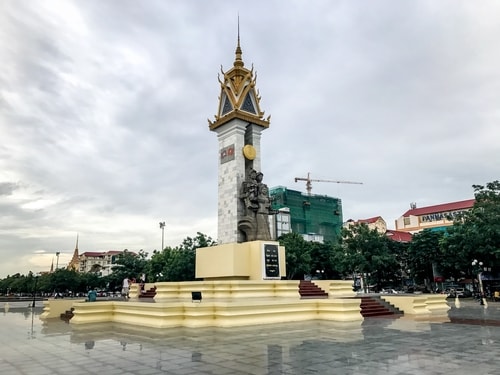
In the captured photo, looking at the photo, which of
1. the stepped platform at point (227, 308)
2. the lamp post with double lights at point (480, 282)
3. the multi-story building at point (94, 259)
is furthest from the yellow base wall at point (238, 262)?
the multi-story building at point (94, 259)

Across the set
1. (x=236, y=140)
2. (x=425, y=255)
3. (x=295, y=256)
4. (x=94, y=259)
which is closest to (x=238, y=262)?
(x=236, y=140)

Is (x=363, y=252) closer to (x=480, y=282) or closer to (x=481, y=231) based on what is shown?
(x=481, y=231)

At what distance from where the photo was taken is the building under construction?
81.0m

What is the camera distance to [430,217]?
2852 inches

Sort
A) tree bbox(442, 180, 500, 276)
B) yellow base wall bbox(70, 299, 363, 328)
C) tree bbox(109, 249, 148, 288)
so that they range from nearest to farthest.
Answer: yellow base wall bbox(70, 299, 363, 328), tree bbox(442, 180, 500, 276), tree bbox(109, 249, 148, 288)

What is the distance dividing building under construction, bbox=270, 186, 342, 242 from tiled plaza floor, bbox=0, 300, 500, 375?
6691 centimetres

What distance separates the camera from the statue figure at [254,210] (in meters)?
21.1

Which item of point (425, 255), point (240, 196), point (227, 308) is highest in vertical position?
point (240, 196)

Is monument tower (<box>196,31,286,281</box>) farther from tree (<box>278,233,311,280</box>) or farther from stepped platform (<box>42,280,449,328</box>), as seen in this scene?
tree (<box>278,233,311,280</box>)

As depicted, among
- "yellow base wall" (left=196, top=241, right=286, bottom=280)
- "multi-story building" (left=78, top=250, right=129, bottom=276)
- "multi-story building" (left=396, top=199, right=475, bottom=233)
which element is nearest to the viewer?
"yellow base wall" (left=196, top=241, right=286, bottom=280)

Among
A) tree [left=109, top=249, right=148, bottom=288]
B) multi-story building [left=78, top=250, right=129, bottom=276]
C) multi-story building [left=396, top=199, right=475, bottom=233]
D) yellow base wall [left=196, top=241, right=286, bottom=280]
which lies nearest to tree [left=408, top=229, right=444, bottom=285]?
multi-story building [left=396, top=199, right=475, bottom=233]

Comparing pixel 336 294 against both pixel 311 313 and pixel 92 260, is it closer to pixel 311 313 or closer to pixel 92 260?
pixel 311 313

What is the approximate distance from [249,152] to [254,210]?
11.5ft

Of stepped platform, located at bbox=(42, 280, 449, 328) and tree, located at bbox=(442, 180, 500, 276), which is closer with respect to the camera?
stepped platform, located at bbox=(42, 280, 449, 328)
